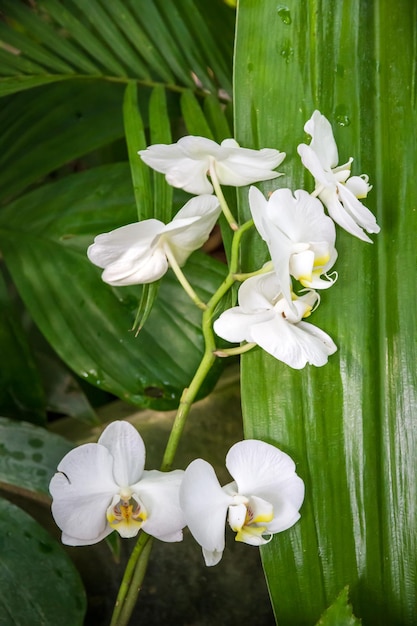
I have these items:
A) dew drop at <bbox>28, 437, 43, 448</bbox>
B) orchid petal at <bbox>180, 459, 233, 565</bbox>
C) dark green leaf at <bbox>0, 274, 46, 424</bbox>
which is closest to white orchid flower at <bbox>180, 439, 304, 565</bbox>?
orchid petal at <bbox>180, 459, 233, 565</bbox>

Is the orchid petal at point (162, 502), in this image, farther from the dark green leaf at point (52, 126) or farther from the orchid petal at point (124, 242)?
the dark green leaf at point (52, 126)

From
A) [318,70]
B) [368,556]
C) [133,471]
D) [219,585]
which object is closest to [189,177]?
[318,70]

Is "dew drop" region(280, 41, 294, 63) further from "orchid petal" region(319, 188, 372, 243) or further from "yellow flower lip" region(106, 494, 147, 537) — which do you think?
"yellow flower lip" region(106, 494, 147, 537)

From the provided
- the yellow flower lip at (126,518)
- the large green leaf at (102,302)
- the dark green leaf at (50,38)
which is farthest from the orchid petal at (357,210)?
the dark green leaf at (50,38)

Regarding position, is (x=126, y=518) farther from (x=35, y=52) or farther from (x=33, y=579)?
(x=35, y=52)

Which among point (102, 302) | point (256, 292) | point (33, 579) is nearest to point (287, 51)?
point (256, 292)
